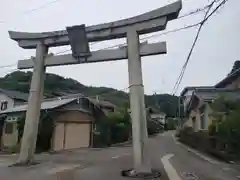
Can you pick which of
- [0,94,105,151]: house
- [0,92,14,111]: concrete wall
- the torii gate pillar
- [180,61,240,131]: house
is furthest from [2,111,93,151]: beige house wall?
the torii gate pillar

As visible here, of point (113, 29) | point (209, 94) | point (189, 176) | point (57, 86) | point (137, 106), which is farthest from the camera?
point (57, 86)

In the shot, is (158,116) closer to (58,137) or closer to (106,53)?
(58,137)

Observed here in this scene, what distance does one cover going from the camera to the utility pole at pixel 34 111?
10.9 m

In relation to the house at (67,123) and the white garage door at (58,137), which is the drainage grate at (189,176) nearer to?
the house at (67,123)

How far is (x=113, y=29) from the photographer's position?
1034 centimetres

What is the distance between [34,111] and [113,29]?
4.63m

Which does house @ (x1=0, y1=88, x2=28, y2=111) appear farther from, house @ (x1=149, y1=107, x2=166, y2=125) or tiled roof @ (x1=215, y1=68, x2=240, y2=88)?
house @ (x1=149, y1=107, x2=166, y2=125)

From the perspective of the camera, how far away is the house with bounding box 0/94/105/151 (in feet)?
65.9


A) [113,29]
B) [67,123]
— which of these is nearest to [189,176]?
[113,29]

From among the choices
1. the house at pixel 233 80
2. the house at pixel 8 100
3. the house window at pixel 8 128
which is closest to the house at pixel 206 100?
the house at pixel 233 80

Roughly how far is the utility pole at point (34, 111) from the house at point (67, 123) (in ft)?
27.7

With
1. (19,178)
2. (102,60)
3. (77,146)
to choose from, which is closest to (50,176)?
(19,178)

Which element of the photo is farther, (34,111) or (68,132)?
(68,132)

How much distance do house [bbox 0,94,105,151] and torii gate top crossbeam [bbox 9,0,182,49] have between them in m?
8.59
